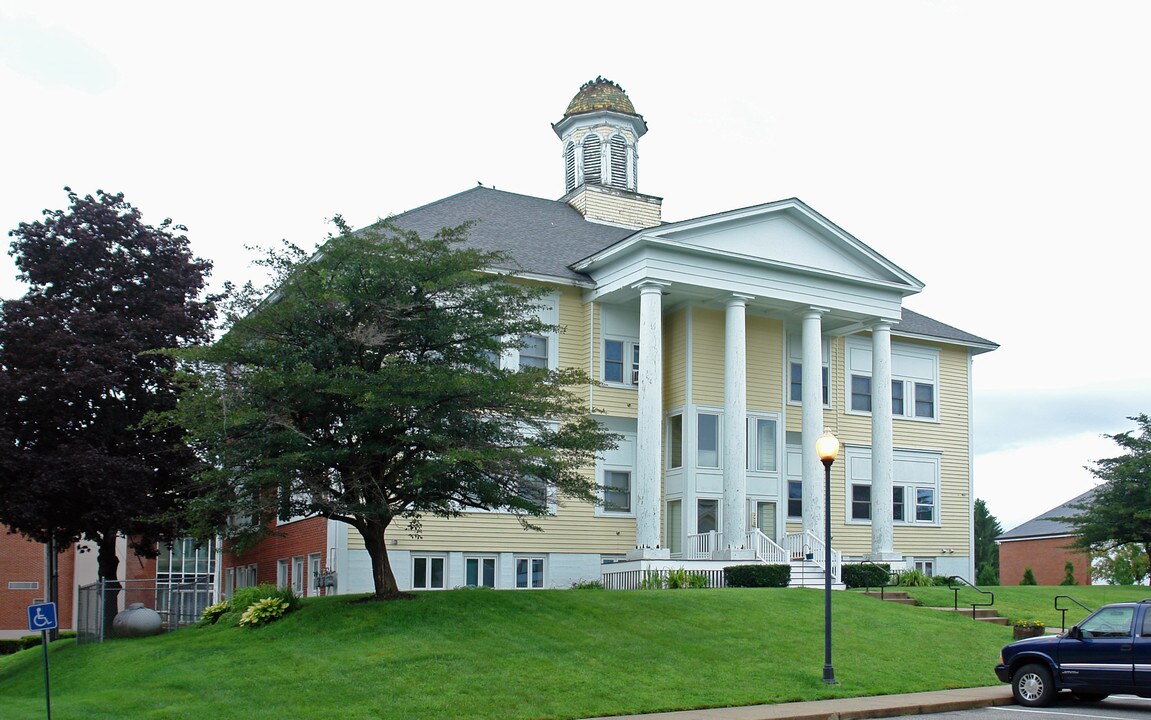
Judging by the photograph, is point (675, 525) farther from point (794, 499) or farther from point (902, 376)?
point (902, 376)

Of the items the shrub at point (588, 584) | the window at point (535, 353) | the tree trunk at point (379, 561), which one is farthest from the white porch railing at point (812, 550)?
the tree trunk at point (379, 561)

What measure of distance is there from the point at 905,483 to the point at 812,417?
754 centimetres

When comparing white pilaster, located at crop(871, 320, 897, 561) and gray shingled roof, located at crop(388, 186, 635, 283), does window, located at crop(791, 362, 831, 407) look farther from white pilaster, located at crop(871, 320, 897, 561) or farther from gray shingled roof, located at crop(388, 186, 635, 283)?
gray shingled roof, located at crop(388, 186, 635, 283)

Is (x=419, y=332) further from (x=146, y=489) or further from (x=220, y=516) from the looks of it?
(x=146, y=489)

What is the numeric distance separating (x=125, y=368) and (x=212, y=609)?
7.56 meters

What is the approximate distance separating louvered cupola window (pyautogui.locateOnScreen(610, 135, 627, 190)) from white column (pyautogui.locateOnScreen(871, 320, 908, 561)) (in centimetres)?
1182

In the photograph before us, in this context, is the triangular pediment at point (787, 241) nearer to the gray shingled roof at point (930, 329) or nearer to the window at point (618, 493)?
the gray shingled roof at point (930, 329)

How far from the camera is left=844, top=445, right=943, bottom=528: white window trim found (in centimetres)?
4084

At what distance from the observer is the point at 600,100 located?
4616 centimetres

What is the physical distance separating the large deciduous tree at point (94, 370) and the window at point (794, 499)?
19154mm

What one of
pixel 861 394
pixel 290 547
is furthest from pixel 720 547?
pixel 290 547

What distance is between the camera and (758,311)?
1517 inches

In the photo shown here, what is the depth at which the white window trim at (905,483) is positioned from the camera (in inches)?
1608

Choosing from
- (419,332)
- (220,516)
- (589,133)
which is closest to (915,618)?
(419,332)
